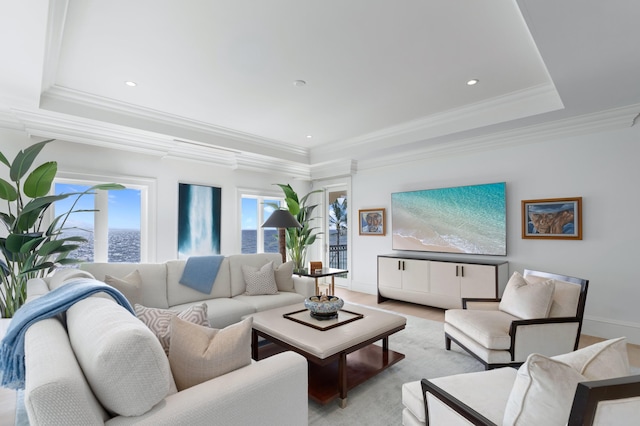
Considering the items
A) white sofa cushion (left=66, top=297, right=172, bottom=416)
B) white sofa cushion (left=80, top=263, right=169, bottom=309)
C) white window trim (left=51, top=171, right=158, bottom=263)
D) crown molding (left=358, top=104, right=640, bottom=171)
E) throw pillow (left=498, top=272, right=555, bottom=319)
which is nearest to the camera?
white sofa cushion (left=66, top=297, right=172, bottom=416)

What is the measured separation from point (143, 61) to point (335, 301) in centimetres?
269

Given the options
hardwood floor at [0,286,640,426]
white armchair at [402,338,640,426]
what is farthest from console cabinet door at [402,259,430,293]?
white armchair at [402,338,640,426]

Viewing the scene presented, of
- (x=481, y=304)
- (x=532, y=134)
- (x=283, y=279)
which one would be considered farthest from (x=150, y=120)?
(x=532, y=134)

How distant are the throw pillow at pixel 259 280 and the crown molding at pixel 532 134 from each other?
9.36 ft

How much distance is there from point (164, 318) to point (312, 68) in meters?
2.35

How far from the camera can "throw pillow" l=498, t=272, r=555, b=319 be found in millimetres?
2514

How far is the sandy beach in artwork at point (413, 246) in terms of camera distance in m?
4.67

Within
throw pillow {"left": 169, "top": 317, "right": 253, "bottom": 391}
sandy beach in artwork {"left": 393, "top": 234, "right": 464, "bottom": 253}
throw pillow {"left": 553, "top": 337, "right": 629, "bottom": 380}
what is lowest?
throw pillow {"left": 169, "top": 317, "right": 253, "bottom": 391}

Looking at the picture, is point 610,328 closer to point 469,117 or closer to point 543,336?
point 543,336

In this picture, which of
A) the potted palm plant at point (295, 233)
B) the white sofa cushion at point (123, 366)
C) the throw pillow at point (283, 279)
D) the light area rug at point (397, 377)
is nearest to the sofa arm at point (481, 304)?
the light area rug at point (397, 377)

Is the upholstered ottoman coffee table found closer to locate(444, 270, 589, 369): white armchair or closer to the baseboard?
locate(444, 270, 589, 369): white armchair

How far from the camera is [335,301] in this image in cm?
275

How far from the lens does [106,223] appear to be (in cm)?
415

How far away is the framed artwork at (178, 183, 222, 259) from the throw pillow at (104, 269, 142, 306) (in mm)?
1776
